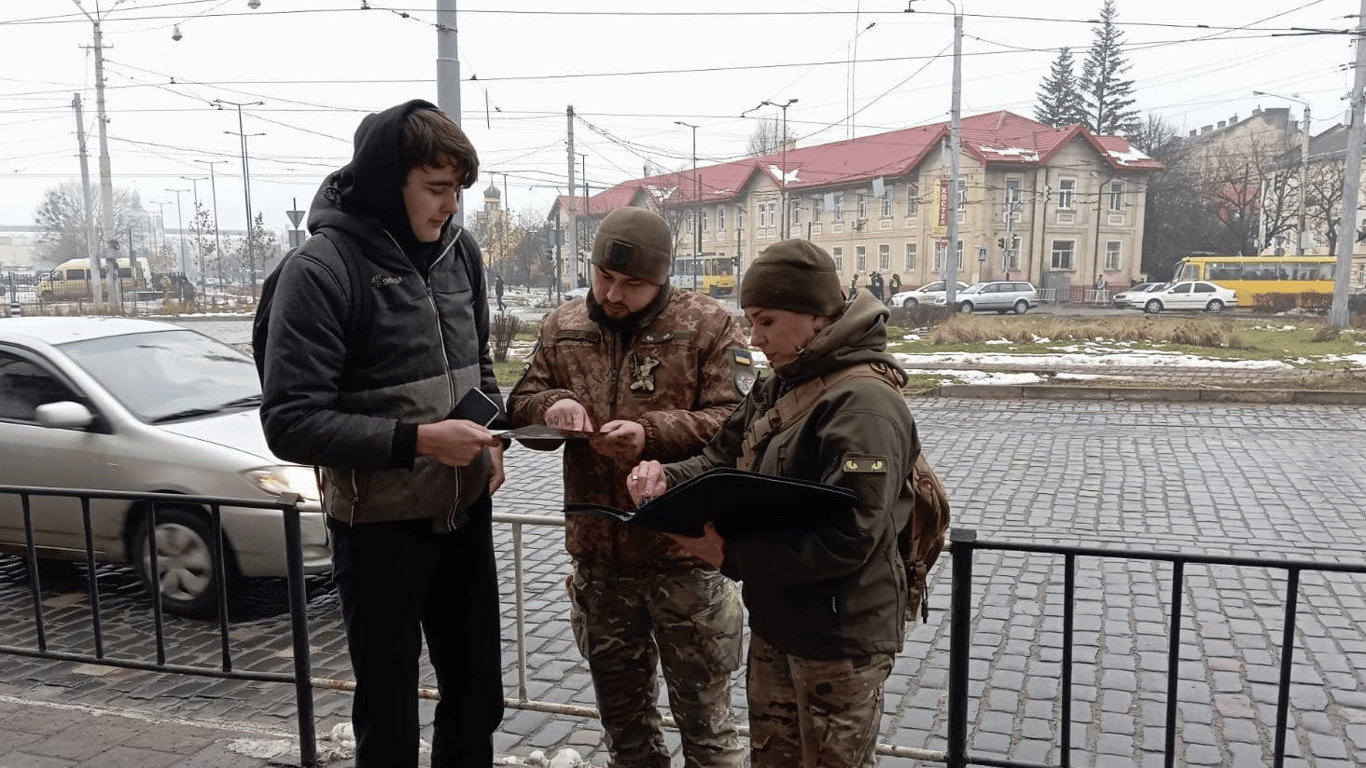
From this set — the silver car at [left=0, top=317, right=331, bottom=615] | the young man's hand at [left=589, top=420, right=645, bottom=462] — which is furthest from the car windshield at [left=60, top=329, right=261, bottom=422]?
the young man's hand at [left=589, top=420, right=645, bottom=462]

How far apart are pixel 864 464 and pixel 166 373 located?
5.25m

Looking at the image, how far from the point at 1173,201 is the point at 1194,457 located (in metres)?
57.0

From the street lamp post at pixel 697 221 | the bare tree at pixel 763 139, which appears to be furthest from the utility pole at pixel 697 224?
the bare tree at pixel 763 139

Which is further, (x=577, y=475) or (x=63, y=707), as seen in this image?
(x=63, y=707)

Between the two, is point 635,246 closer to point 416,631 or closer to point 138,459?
point 416,631

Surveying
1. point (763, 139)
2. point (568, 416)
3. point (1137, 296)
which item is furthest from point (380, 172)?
point (763, 139)

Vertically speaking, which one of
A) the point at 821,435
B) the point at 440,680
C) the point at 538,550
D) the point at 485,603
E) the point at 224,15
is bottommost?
the point at 538,550

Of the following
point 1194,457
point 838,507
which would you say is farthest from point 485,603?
point 1194,457

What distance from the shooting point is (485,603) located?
2.66 m

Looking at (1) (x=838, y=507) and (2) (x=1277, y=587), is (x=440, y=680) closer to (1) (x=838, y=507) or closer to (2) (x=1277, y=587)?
(1) (x=838, y=507)

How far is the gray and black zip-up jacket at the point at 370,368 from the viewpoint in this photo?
6.96 feet

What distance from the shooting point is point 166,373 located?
5.84m

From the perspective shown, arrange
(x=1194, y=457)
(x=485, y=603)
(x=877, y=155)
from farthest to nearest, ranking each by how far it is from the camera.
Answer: (x=877, y=155)
(x=1194, y=457)
(x=485, y=603)

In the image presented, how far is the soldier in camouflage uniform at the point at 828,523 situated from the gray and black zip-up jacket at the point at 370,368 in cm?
73
